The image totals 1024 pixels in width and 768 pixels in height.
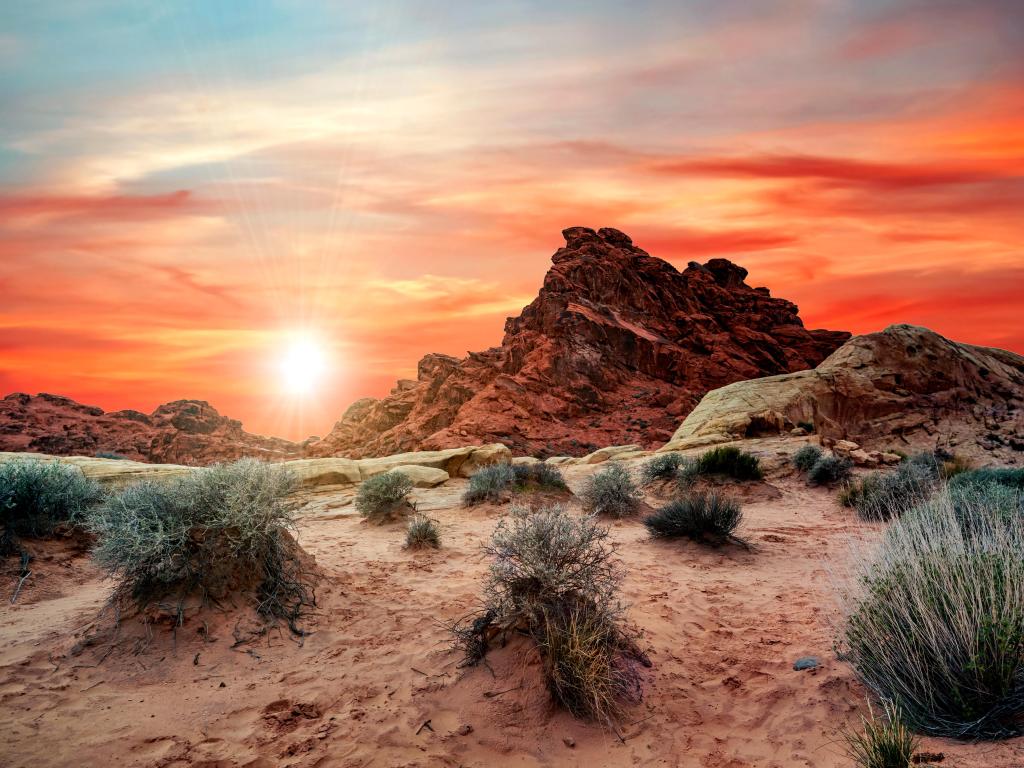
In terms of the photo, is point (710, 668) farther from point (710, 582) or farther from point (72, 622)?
point (72, 622)

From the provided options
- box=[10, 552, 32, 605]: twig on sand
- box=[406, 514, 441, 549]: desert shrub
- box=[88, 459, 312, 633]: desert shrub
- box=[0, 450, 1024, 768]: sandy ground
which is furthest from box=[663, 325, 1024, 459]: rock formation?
box=[10, 552, 32, 605]: twig on sand

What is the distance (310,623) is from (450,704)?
2.41 meters

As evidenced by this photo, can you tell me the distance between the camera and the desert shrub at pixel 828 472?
14953mm

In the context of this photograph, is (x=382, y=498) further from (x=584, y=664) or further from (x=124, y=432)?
(x=124, y=432)

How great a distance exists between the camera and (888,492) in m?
11.3

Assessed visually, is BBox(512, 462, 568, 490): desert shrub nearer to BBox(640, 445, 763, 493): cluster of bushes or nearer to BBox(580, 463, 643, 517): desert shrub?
BBox(580, 463, 643, 517): desert shrub

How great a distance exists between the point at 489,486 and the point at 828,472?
9.30 m

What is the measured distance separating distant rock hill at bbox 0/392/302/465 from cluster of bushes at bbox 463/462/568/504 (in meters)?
28.9

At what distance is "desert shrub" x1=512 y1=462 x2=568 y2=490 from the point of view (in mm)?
15742

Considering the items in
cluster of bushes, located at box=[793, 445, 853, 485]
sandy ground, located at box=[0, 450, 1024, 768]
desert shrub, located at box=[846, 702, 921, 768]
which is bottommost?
sandy ground, located at box=[0, 450, 1024, 768]

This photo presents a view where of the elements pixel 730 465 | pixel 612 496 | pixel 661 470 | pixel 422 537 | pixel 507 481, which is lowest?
pixel 422 537

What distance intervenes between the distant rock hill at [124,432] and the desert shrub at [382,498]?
28.8 metres

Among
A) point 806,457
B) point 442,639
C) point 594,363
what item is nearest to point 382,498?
point 442,639

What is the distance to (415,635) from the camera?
5922 mm
